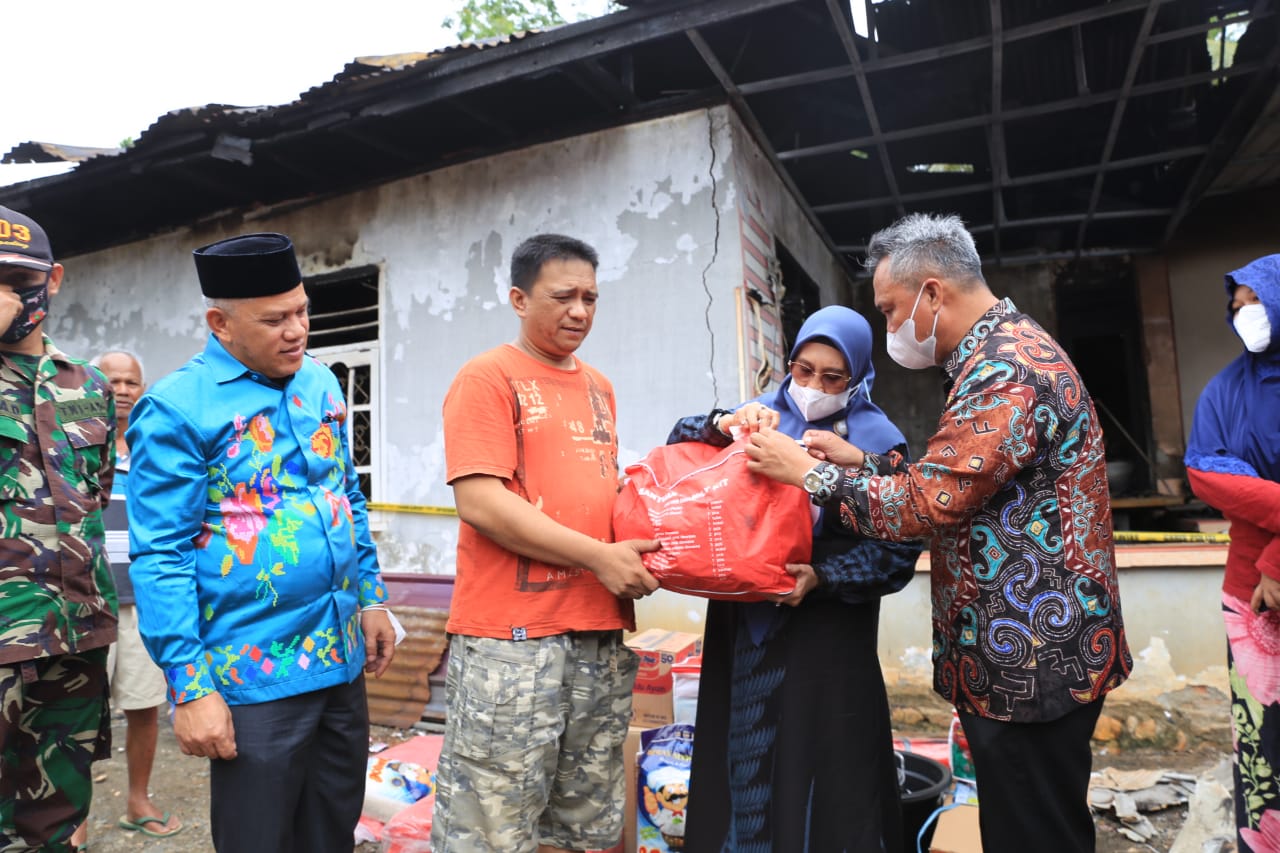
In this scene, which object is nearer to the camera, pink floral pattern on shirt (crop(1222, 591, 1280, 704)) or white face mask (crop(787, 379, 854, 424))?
white face mask (crop(787, 379, 854, 424))

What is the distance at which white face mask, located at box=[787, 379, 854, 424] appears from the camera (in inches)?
83.0

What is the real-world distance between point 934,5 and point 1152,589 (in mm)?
3606

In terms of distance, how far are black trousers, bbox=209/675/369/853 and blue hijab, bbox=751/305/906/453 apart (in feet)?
4.73

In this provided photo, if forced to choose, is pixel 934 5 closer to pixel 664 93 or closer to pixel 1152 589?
pixel 664 93

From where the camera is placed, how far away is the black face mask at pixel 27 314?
211 centimetres

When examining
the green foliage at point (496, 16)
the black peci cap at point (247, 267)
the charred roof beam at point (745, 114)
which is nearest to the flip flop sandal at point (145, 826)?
the black peci cap at point (247, 267)

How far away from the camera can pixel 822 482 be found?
1814 mm

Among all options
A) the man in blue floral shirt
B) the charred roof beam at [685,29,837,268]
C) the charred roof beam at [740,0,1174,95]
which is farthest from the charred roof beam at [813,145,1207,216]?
the man in blue floral shirt

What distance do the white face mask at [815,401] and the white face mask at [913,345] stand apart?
7.3 inches

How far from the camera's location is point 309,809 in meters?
1.95

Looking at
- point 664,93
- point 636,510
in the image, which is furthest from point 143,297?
point 636,510

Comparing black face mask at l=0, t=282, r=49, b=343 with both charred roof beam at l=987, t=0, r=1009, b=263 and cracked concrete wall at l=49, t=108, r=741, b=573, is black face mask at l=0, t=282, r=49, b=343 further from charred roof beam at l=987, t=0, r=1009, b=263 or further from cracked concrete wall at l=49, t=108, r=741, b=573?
charred roof beam at l=987, t=0, r=1009, b=263

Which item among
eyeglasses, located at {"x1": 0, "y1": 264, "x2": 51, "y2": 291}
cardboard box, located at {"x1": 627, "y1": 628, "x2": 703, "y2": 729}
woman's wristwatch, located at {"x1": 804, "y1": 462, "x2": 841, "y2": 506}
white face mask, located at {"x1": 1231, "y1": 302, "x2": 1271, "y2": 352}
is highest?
eyeglasses, located at {"x1": 0, "y1": 264, "x2": 51, "y2": 291}

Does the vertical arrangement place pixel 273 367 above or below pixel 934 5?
below
